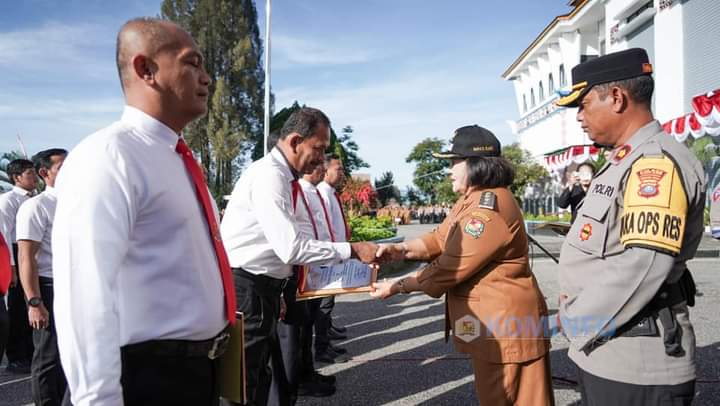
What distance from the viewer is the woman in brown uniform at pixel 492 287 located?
2.32 meters

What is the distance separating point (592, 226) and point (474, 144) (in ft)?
2.84

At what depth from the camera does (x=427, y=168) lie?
67062mm

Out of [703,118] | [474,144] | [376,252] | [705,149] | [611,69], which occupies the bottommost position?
[376,252]

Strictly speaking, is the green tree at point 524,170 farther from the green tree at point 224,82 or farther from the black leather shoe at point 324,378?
the black leather shoe at point 324,378

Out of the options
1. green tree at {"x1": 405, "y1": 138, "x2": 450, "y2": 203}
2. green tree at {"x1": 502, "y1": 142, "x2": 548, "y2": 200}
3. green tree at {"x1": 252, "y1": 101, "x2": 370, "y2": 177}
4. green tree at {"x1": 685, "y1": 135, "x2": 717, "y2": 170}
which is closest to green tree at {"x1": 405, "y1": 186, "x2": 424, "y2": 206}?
green tree at {"x1": 405, "y1": 138, "x2": 450, "y2": 203}

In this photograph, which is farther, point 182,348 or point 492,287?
point 492,287

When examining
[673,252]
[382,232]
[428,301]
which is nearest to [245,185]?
[673,252]

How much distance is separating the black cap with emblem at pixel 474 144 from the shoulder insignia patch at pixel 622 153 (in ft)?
2.40

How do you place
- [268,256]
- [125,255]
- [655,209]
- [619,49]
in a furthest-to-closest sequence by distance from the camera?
[619,49] → [268,256] → [655,209] → [125,255]

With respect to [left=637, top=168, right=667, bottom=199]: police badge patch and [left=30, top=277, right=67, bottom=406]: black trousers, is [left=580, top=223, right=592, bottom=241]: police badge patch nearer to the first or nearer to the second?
[left=637, top=168, right=667, bottom=199]: police badge patch

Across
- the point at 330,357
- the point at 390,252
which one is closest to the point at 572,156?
the point at 330,357

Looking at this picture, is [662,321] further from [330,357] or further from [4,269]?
[330,357]

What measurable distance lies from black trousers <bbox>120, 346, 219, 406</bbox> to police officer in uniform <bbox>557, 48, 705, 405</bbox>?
1348 millimetres

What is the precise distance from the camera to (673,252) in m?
1.57
